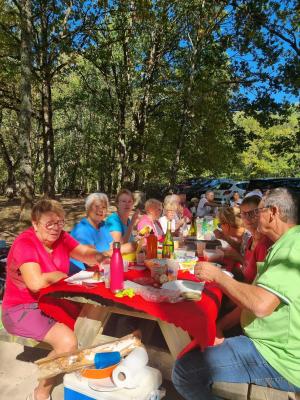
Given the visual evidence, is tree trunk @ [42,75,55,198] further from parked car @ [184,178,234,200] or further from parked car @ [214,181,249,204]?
parked car @ [214,181,249,204]

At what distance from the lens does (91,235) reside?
3922 mm

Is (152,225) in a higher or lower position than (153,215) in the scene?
lower

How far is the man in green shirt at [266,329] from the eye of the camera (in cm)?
186

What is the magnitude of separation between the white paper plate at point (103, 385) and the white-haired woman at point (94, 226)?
184cm

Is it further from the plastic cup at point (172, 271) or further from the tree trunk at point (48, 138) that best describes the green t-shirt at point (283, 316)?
the tree trunk at point (48, 138)

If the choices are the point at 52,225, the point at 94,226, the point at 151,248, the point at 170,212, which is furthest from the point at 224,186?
the point at 52,225

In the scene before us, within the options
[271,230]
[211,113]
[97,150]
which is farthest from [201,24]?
[97,150]

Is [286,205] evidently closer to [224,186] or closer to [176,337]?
[176,337]

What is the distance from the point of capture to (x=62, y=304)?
9.17 ft

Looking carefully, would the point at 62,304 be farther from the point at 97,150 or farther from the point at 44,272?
the point at 97,150

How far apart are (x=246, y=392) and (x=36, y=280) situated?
154cm

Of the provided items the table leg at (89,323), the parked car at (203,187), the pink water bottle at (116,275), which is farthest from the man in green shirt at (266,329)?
the parked car at (203,187)

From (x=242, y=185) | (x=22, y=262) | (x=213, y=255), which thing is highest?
(x=242, y=185)

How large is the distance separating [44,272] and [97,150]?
1234 inches
